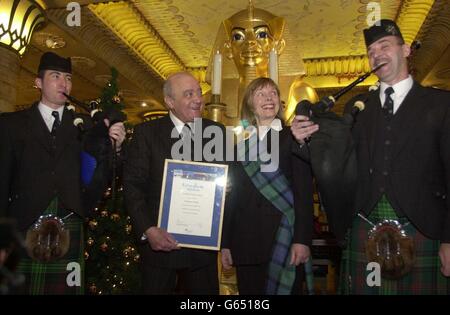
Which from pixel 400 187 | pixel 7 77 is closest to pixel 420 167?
pixel 400 187

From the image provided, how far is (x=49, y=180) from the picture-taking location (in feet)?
7.98

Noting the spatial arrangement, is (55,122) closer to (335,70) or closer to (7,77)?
(7,77)

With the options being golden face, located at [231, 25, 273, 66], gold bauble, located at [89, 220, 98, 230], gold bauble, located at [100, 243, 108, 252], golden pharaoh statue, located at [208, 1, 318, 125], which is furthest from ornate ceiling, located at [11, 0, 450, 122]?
gold bauble, located at [100, 243, 108, 252]

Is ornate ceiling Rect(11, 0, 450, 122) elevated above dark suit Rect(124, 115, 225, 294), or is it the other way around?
ornate ceiling Rect(11, 0, 450, 122)

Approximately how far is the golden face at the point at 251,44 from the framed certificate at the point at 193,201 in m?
2.59

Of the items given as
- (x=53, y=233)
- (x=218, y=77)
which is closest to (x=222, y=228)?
(x=53, y=233)

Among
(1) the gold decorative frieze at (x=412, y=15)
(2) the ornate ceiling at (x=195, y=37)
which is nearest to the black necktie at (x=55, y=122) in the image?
(2) the ornate ceiling at (x=195, y=37)

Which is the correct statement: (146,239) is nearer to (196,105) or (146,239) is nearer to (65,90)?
(196,105)

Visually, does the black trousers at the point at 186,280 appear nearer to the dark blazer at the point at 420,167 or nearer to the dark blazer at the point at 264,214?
the dark blazer at the point at 264,214

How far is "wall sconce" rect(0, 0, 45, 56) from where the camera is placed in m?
4.67

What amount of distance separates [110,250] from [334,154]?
Result: 2.98 m

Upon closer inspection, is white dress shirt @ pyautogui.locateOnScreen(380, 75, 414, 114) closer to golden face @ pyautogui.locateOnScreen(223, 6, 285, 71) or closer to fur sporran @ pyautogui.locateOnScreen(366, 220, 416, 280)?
fur sporran @ pyautogui.locateOnScreen(366, 220, 416, 280)

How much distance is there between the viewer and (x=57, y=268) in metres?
2.44

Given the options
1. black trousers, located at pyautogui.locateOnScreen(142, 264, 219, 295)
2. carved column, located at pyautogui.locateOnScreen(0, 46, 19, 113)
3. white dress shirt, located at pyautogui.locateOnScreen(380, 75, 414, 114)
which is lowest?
black trousers, located at pyautogui.locateOnScreen(142, 264, 219, 295)
